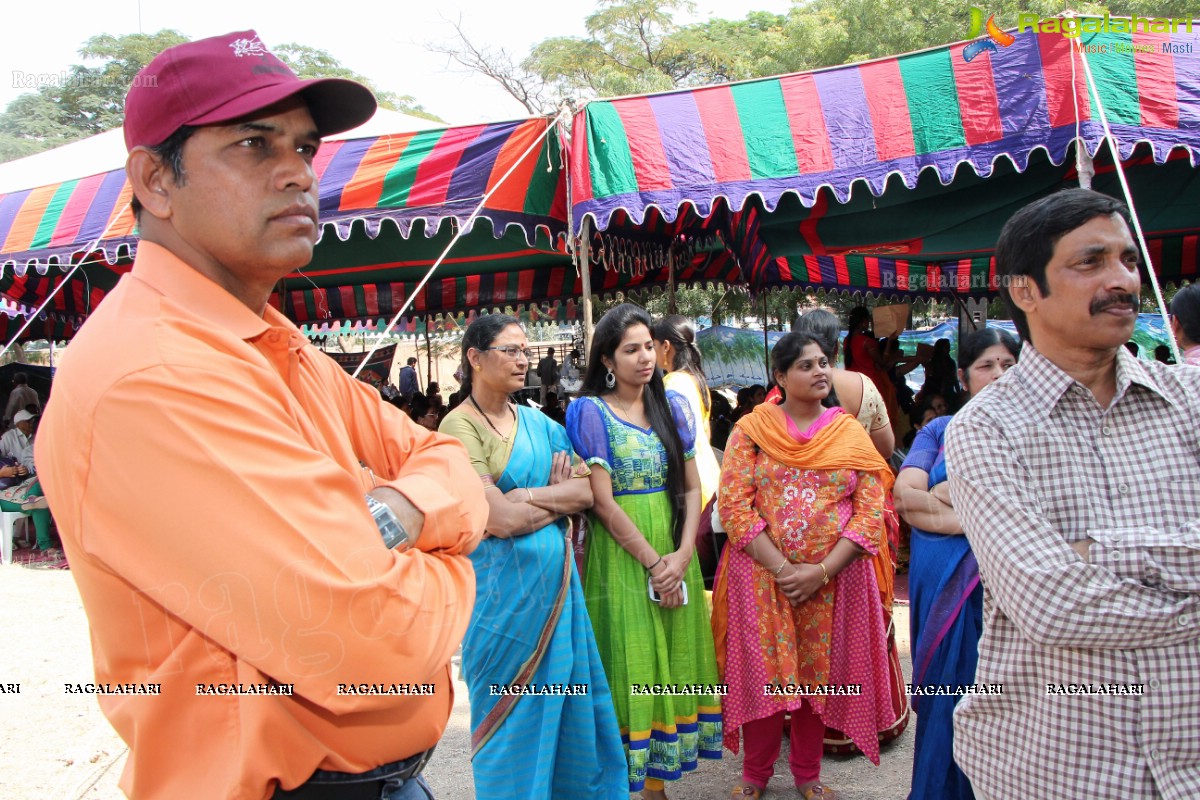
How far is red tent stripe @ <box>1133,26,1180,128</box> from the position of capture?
3.73 meters

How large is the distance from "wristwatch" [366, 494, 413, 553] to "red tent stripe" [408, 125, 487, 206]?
3747 millimetres

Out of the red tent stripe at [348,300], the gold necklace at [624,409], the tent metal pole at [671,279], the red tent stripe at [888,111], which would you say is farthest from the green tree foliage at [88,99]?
the gold necklace at [624,409]

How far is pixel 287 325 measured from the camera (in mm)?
1222

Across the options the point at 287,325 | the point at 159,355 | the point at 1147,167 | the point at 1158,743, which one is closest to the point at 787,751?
the point at 1158,743

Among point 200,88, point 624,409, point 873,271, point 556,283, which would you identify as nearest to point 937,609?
point 624,409

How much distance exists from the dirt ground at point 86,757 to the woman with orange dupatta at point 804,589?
194 mm

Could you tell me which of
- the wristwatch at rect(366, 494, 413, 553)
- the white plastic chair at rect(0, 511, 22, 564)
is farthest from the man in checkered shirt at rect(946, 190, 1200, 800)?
the white plastic chair at rect(0, 511, 22, 564)

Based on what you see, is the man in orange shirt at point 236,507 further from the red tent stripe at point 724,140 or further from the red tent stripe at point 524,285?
the red tent stripe at point 524,285

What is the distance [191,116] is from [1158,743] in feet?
5.86

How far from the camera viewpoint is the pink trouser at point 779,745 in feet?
9.40

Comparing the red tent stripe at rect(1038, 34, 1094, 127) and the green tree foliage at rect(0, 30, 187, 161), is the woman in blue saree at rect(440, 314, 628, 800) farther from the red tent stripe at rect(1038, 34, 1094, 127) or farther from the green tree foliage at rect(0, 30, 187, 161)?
the green tree foliage at rect(0, 30, 187, 161)

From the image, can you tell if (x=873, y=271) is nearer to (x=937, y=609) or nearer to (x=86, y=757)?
(x=937, y=609)

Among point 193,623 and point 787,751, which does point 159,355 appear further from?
point 787,751

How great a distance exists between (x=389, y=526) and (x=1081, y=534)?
1.23m
